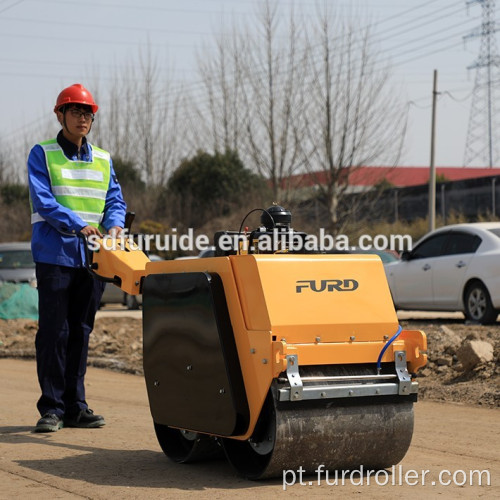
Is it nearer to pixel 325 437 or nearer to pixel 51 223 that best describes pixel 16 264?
pixel 51 223

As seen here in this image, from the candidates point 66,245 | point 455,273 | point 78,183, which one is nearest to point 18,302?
point 455,273

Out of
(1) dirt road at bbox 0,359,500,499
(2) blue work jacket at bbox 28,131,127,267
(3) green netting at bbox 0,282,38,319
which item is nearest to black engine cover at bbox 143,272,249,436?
(1) dirt road at bbox 0,359,500,499

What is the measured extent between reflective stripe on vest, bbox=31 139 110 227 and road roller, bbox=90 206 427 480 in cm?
181

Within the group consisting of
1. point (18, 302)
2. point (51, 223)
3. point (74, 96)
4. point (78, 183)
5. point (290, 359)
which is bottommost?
point (18, 302)

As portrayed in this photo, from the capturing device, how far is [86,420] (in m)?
7.47

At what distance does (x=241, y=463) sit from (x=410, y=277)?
430 inches

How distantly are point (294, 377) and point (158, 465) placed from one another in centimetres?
132

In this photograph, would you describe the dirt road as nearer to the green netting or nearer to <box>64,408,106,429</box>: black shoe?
<box>64,408,106,429</box>: black shoe

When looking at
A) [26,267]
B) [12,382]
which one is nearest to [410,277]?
[12,382]

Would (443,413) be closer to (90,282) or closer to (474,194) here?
(90,282)

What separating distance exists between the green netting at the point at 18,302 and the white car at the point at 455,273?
6489 millimetres

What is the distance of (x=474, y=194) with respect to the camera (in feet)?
128

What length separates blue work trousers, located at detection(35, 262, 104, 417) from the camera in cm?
739

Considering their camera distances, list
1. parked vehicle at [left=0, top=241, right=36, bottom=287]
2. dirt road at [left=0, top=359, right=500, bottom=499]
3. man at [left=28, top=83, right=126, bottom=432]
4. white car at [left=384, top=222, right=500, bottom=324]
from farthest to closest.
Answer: parked vehicle at [left=0, top=241, right=36, bottom=287]
white car at [left=384, top=222, right=500, bottom=324]
man at [left=28, top=83, right=126, bottom=432]
dirt road at [left=0, top=359, right=500, bottom=499]
